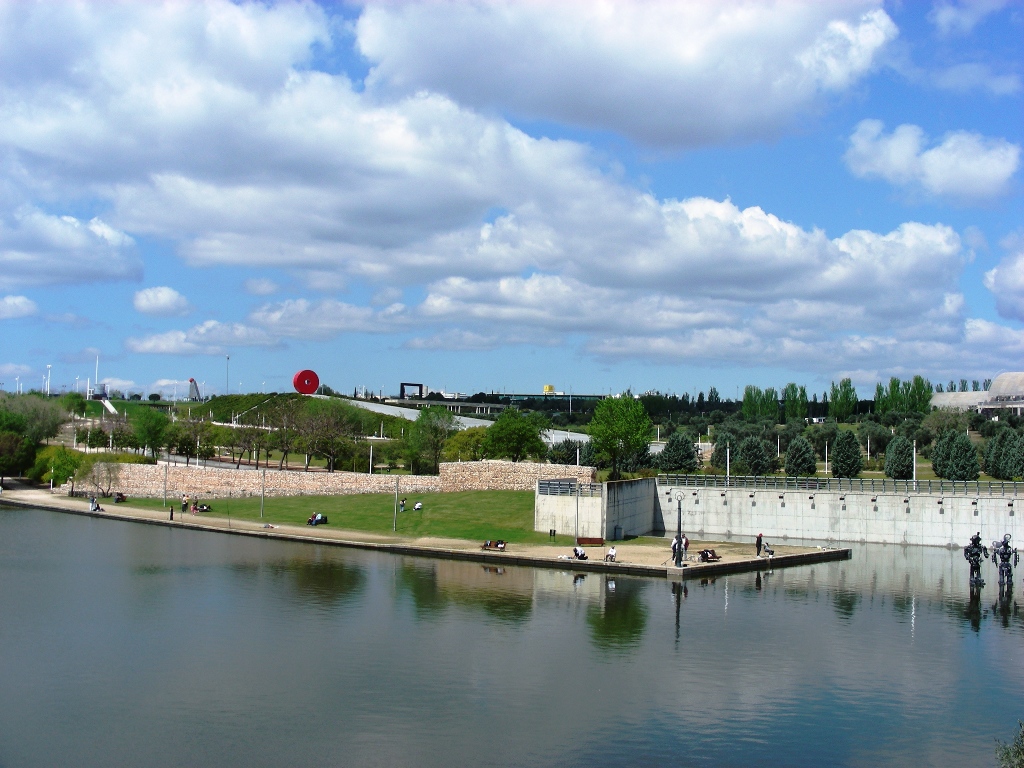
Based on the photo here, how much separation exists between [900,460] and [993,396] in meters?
92.5

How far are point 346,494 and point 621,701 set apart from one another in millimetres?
49387

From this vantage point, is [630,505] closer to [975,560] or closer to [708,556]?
[708,556]

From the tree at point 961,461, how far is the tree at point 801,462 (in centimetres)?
1185

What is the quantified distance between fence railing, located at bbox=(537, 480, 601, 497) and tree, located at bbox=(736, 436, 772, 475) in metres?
39.2

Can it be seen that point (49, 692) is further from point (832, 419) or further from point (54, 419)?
point (832, 419)

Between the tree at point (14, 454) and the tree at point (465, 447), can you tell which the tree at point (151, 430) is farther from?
the tree at point (465, 447)

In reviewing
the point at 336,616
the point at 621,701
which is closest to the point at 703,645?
the point at 621,701

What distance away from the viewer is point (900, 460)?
8831cm

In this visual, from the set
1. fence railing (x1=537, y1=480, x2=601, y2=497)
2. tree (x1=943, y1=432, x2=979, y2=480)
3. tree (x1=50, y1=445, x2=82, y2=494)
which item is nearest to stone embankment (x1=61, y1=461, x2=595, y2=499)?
tree (x1=50, y1=445, x2=82, y2=494)

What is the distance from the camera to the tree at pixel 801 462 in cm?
9069

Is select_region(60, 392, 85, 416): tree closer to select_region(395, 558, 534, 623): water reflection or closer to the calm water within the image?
the calm water

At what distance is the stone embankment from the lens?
226 feet

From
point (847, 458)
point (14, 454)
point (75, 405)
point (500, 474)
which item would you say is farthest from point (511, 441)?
point (75, 405)

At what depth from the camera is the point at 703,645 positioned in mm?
33344
